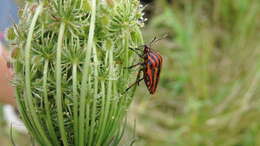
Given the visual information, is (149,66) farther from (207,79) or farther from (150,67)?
(207,79)

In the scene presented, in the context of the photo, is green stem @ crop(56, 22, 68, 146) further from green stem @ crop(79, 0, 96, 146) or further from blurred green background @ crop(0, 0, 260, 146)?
blurred green background @ crop(0, 0, 260, 146)

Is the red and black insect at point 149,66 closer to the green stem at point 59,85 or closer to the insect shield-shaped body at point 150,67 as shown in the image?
the insect shield-shaped body at point 150,67

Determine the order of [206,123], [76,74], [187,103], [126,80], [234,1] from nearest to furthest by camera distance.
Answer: [76,74] < [126,80] < [206,123] < [187,103] < [234,1]

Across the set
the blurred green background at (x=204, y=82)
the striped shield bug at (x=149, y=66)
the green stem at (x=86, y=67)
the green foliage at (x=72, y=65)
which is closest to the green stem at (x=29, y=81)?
the green foliage at (x=72, y=65)

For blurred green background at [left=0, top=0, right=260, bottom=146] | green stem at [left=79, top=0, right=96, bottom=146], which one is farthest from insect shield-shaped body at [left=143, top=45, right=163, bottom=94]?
blurred green background at [left=0, top=0, right=260, bottom=146]

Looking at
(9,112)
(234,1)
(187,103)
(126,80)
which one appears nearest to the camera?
(126,80)

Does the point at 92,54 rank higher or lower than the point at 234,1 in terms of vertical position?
lower

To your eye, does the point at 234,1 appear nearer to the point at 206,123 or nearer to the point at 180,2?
the point at 180,2

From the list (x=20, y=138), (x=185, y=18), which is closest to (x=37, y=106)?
(x=20, y=138)

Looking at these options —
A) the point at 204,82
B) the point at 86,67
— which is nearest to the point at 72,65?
the point at 86,67
